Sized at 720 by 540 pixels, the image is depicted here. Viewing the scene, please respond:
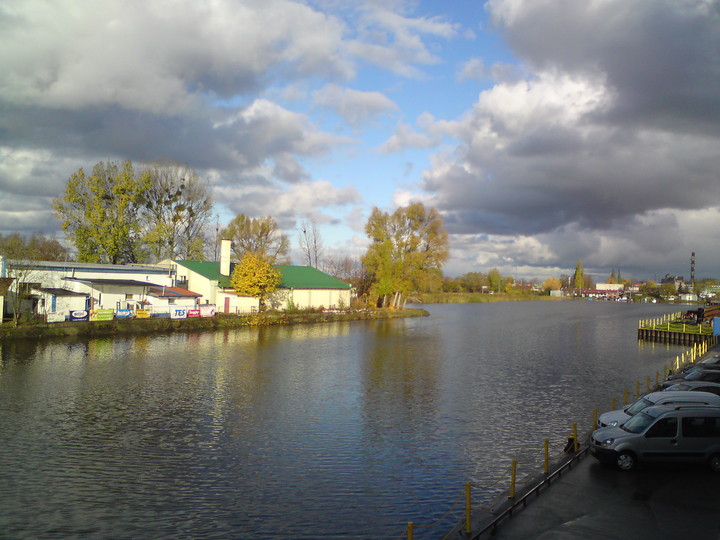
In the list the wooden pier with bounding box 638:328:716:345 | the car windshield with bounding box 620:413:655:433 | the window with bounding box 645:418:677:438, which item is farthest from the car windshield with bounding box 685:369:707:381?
the wooden pier with bounding box 638:328:716:345

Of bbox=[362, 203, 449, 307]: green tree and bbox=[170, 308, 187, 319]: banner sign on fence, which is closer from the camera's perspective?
bbox=[170, 308, 187, 319]: banner sign on fence

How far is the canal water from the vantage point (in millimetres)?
11906

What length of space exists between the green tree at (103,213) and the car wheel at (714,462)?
63406mm

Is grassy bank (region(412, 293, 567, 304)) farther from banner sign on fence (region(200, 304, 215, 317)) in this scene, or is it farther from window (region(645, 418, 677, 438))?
window (region(645, 418, 677, 438))

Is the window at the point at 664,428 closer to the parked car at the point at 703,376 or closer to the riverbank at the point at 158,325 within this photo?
the parked car at the point at 703,376

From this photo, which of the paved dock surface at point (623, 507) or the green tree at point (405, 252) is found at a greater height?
the green tree at point (405, 252)

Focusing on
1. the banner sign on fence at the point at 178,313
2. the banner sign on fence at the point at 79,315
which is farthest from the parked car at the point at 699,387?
the banner sign on fence at the point at 79,315

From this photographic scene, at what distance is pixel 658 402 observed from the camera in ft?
50.1

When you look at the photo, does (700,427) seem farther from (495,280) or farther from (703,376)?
(495,280)

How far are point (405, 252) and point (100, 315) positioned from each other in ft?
163

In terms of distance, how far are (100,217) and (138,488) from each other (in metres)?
56.6

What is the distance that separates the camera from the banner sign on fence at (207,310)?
53.7 metres

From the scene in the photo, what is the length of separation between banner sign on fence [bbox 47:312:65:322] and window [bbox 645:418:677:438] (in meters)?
45.5

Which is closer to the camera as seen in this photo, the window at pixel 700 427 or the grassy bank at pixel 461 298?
the window at pixel 700 427
